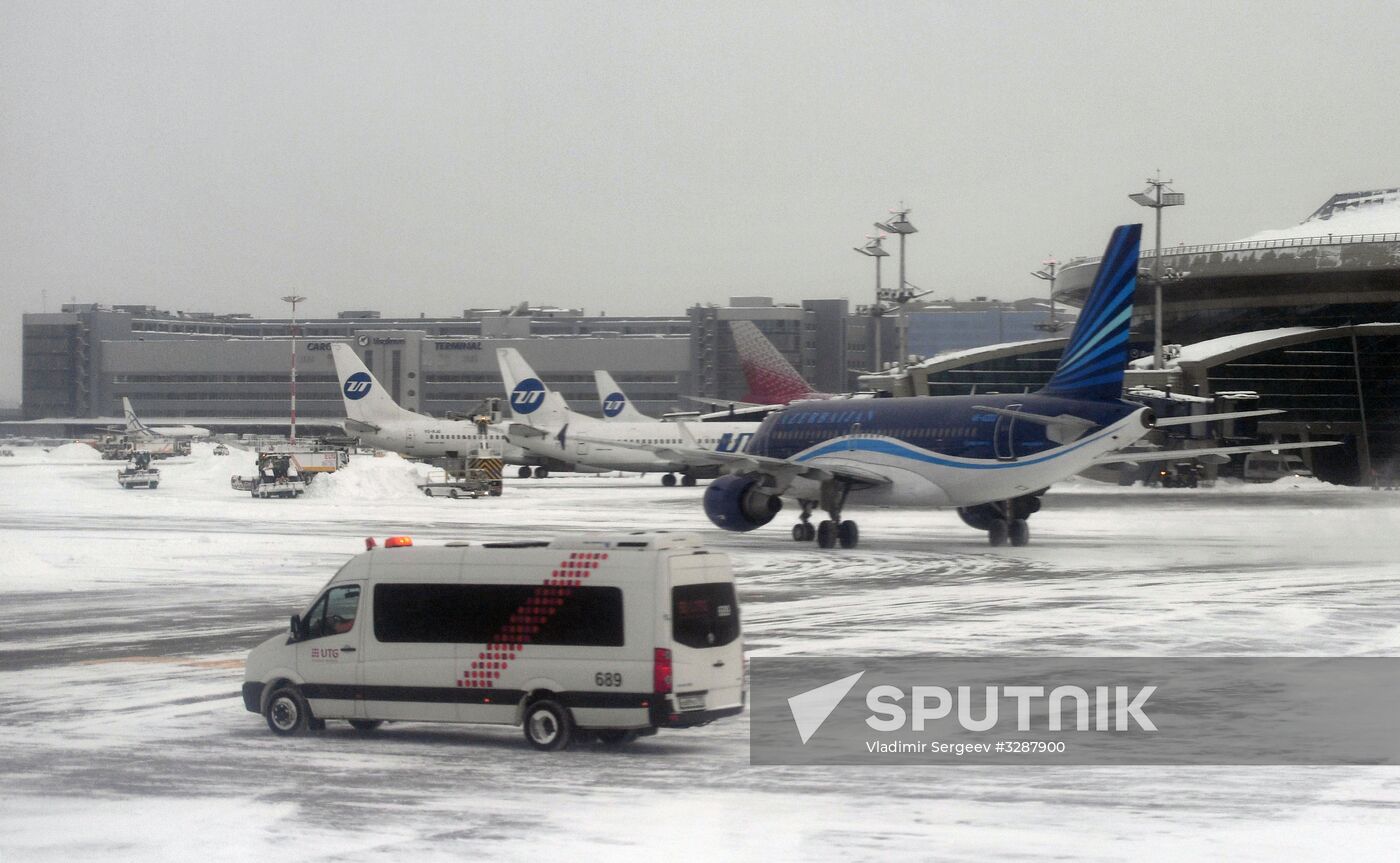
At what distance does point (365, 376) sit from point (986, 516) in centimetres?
6102

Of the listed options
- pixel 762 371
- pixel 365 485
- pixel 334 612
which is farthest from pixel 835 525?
pixel 762 371

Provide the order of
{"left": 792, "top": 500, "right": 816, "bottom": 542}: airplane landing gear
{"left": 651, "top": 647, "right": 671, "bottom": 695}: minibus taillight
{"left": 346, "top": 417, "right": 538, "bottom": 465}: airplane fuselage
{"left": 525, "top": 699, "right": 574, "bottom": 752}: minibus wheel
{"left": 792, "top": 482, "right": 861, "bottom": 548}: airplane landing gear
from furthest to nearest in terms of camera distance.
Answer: {"left": 346, "top": 417, "right": 538, "bottom": 465}: airplane fuselage
{"left": 792, "top": 500, "right": 816, "bottom": 542}: airplane landing gear
{"left": 792, "top": 482, "right": 861, "bottom": 548}: airplane landing gear
{"left": 525, "top": 699, "right": 574, "bottom": 752}: minibus wheel
{"left": 651, "top": 647, "right": 671, "bottom": 695}: minibus taillight

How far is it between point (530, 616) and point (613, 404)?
82.7m

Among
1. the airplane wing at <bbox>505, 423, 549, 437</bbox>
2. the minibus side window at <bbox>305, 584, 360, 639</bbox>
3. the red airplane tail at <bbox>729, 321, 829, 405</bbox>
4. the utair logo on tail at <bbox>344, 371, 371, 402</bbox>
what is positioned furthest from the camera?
the red airplane tail at <bbox>729, 321, 829, 405</bbox>

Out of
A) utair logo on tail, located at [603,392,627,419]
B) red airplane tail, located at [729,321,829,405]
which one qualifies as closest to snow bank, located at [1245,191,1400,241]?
red airplane tail, located at [729,321,829,405]

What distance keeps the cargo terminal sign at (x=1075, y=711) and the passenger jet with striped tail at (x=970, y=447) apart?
17849 mm

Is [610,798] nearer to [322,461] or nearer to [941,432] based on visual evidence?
[941,432]

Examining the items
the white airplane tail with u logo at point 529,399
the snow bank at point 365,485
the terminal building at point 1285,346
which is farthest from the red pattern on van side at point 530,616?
the white airplane tail with u logo at point 529,399

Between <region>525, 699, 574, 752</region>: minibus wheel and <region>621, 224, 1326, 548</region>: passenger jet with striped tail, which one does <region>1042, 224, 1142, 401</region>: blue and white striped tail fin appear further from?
<region>525, 699, 574, 752</region>: minibus wheel

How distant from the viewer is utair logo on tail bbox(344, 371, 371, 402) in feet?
312

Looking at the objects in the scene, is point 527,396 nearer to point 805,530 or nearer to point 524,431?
point 524,431

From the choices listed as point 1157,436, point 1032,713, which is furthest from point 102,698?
point 1157,436

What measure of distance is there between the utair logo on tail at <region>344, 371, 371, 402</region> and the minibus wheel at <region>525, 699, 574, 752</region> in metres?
82.3

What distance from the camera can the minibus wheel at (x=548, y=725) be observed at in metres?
15.3
